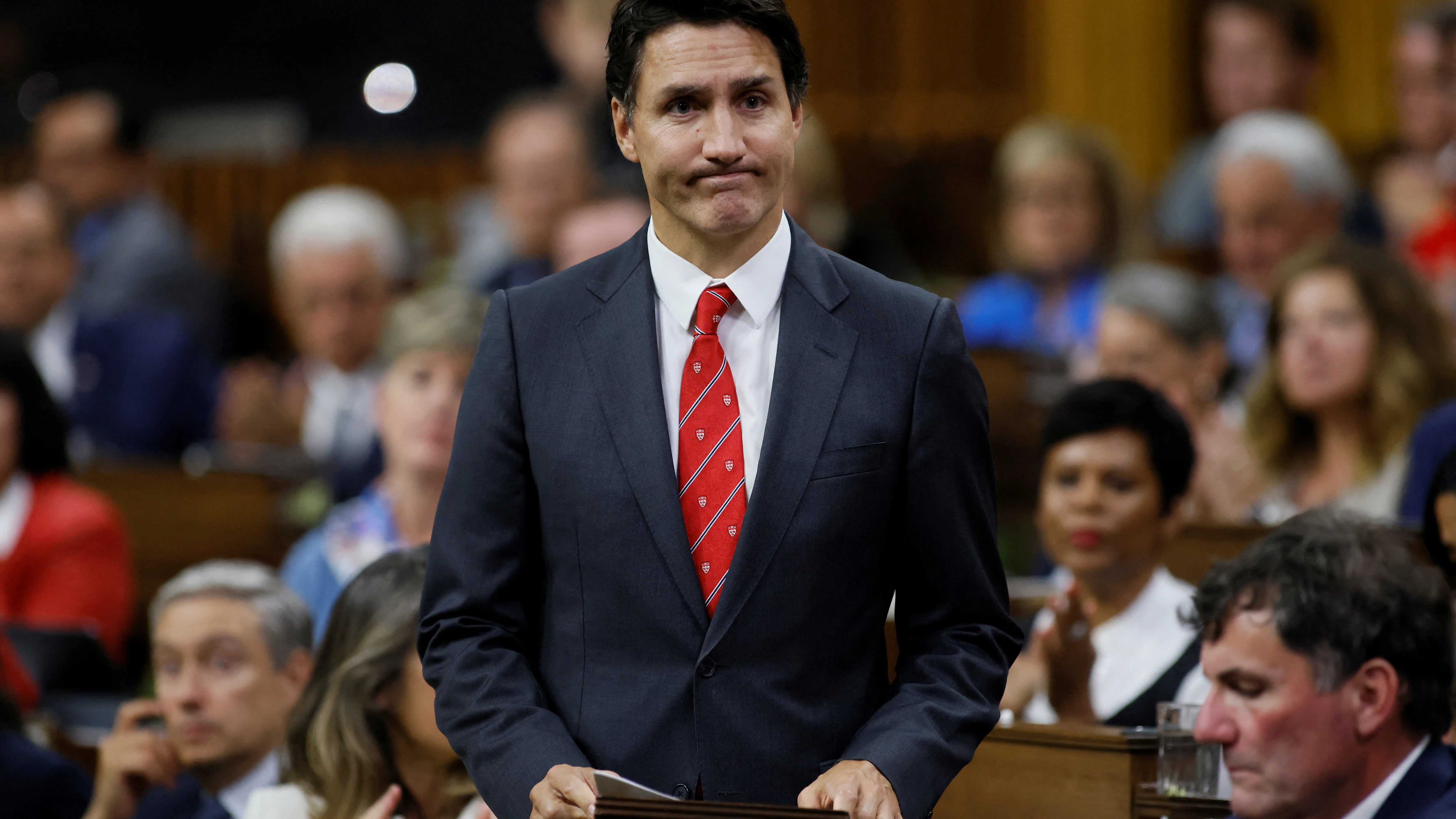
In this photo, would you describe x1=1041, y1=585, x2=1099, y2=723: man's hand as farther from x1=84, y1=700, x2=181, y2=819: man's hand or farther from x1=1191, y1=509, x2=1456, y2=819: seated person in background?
x1=84, y1=700, x2=181, y2=819: man's hand

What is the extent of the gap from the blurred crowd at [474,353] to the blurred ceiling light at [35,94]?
33.2 inches

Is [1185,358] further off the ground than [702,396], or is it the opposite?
[702,396]

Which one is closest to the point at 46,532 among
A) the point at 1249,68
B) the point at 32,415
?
the point at 32,415

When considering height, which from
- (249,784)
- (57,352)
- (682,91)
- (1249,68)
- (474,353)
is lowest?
(249,784)

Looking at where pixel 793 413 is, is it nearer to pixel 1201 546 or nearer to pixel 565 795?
pixel 565 795

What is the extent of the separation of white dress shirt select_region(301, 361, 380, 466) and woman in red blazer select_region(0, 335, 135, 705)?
85 centimetres

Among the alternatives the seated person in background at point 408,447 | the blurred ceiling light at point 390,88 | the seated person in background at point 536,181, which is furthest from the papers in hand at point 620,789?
the blurred ceiling light at point 390,88

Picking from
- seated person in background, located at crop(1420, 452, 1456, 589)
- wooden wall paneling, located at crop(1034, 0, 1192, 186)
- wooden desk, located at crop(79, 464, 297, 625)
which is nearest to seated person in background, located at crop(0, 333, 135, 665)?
wooden desk, located at crop(79, 464, 297, 625)

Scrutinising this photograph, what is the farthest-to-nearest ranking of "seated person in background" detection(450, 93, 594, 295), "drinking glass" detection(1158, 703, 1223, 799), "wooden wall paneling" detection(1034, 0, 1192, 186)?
"wooden wall paneling" detection(1034, 0, 1192, 186) → "seated person in background" detection(450, 93, 594, 295) → "drinking glass" detection(1158, 703, 1223, 799)

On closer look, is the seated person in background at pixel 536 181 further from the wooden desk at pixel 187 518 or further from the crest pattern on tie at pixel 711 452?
Answer: the crest pattern on tie at pixel 711 452

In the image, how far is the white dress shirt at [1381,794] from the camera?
240 centimetres

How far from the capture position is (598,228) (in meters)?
4.80

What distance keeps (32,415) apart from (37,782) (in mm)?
1721

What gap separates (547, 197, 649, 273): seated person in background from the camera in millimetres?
4750
